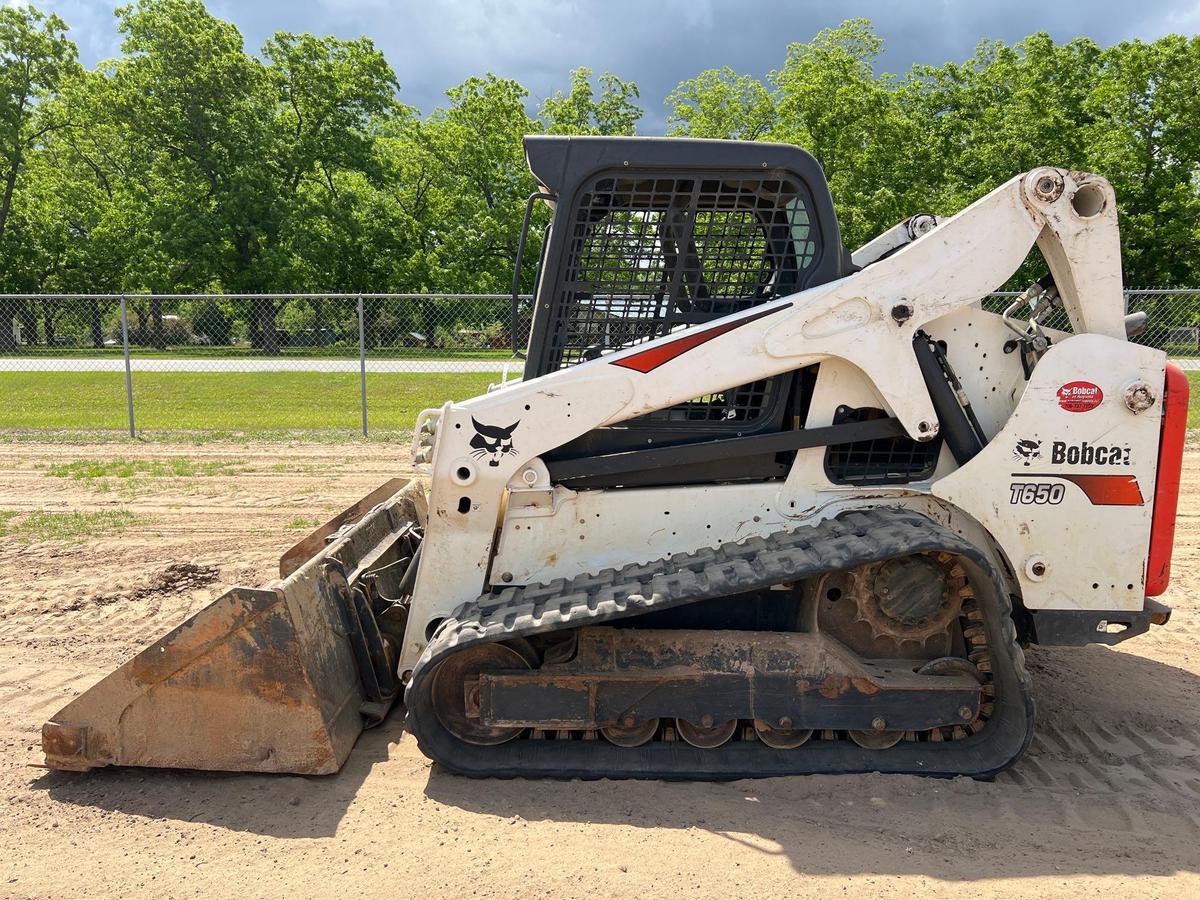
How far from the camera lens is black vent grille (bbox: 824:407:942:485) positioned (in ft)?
13.6

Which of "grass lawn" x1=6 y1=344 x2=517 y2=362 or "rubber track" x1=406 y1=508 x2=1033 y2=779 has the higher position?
"grass lawn" x1=6 y1=344 x2=517 y2=362

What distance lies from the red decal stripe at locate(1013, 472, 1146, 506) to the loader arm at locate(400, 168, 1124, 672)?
598 mm

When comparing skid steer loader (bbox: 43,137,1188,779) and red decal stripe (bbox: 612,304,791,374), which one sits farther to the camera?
red decal stripe (bbox: 612,304,791,374)

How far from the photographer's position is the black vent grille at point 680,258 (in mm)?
4109

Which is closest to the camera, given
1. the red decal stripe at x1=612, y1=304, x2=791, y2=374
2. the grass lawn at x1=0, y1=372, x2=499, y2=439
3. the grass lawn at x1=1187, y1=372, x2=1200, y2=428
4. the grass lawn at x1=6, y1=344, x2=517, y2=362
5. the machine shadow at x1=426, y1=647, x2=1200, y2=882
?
the machine shadow at x1=426, y1=647, x2=1200, y2=882

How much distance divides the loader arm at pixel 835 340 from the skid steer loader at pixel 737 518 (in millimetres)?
12

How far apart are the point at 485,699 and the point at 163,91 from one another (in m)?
38.1

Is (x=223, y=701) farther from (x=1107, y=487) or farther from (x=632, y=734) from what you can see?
(x=1107, y=487)

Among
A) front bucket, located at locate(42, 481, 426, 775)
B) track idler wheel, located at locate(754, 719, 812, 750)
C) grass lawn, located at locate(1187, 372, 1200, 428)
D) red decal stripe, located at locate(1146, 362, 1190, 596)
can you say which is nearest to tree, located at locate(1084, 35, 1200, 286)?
grass lawn, located at locate(1187, 372, 1200, 428)

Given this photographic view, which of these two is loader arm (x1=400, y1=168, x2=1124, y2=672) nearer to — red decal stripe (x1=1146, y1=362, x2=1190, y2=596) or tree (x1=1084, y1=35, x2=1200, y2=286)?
red decal stripe (x1=1146, y1=362, x2=1190, y2=596)

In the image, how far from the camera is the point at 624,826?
346cm

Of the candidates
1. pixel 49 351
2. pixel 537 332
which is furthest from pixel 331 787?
pixel 49 351

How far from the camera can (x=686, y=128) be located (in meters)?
39.2

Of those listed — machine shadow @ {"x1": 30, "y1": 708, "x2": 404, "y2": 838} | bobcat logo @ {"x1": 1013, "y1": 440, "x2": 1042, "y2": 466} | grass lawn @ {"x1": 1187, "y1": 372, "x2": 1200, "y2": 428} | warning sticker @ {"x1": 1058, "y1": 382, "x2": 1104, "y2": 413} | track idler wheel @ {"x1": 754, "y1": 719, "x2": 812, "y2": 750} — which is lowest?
machine shadow @ {"x1": 30, "y1": 708, "x2": 404, "y2": 838}
